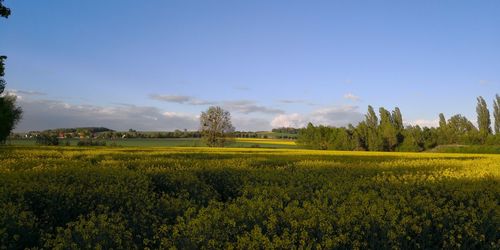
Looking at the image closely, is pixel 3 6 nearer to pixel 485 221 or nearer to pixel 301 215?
pixel 301 215

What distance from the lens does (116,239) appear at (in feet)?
17.9

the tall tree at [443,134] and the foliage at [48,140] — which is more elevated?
the tall tree at [443,134]

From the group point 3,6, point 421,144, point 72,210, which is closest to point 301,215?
point 72,210

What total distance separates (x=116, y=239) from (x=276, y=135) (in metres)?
144

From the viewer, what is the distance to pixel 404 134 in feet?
303

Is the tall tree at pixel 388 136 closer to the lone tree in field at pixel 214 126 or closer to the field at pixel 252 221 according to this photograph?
the lone tree in field at pixel 214 126

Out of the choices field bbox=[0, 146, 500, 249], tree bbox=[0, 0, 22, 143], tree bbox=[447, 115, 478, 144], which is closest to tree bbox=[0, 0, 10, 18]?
tree bbox=[0, 0, 22, 143]

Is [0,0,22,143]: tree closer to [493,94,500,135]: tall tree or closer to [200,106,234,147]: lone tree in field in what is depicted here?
[200,106,234,147]: lone tree in field

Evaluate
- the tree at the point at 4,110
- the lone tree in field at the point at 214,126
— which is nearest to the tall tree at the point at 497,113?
the lone tree in field at the point at 214,126

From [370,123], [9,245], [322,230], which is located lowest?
[9,245]

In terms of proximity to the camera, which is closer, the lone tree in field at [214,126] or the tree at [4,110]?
the tree at [4,110]

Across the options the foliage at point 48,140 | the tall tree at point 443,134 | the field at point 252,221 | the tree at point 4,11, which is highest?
the tree at point 4,11

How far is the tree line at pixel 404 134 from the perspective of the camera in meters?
88.8

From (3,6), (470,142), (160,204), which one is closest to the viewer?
(160,204)
